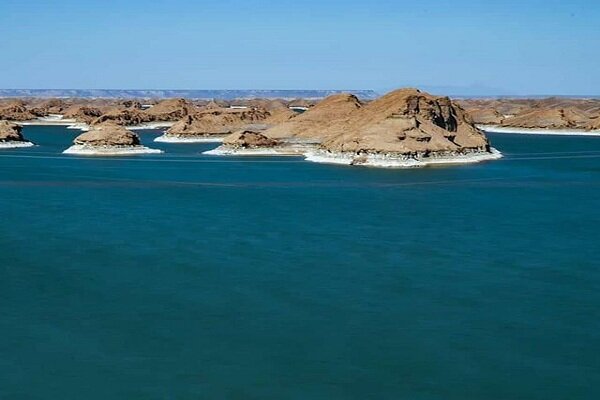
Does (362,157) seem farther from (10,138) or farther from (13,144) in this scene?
(10,138)

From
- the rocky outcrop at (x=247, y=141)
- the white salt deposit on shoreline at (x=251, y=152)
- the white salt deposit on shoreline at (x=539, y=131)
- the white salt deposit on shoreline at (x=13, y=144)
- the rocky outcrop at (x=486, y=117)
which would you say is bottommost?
the white salt deposit on shoreline at (x=13, y=144)

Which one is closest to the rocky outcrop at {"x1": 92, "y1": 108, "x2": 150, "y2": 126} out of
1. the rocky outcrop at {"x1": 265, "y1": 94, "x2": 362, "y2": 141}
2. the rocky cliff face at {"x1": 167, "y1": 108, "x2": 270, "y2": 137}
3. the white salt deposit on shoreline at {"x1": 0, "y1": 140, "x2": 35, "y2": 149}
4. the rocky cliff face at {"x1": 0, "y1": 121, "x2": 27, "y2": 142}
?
the rocky cliff face at {"x1": 167, "y1": 108, "x2": 270, "y2": 137}

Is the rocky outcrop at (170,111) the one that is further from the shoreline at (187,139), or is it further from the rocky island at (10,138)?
the rocky island at (10,138)

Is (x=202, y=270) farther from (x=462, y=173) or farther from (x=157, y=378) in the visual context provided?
(x=462, y=173)

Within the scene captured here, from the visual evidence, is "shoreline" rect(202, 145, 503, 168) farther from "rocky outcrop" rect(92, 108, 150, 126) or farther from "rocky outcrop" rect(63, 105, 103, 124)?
"rocky outcrop" rect(63, 105, 103, 124)

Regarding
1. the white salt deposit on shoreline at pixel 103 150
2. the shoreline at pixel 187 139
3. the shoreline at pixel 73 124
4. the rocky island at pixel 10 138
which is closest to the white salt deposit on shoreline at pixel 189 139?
the shoreline at pixel 187 139
